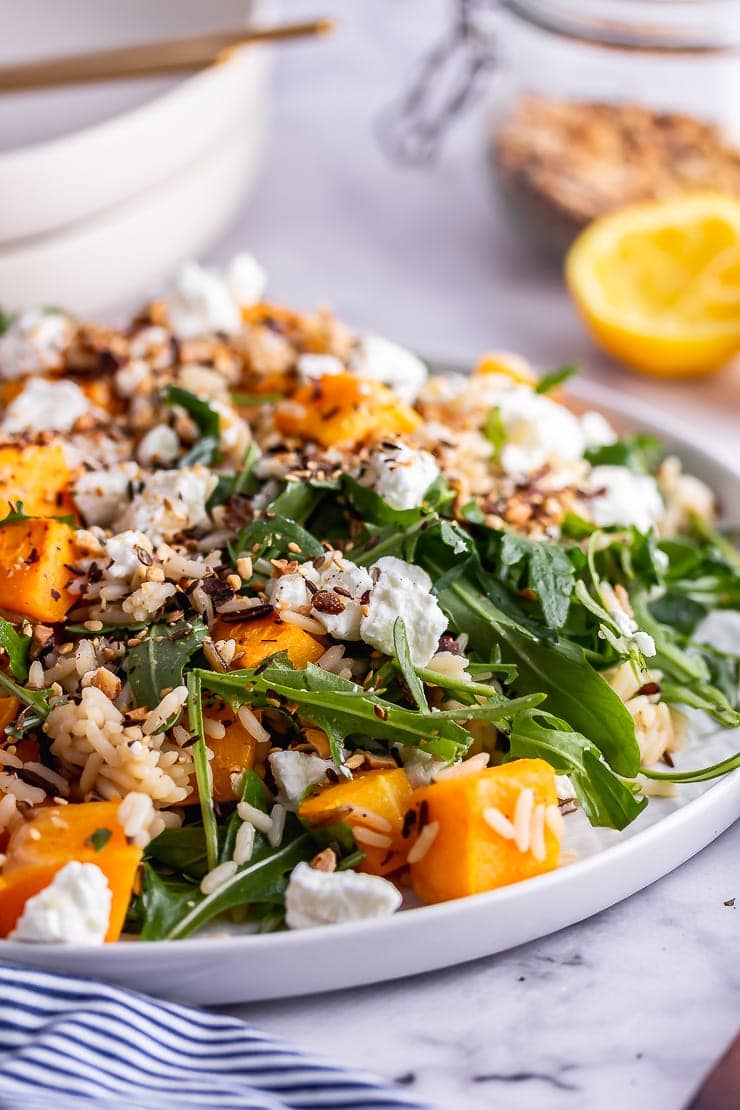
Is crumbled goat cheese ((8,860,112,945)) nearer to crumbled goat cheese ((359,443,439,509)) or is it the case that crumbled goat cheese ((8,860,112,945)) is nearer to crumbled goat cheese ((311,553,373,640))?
crumbled goat cheese ((311,553,373,640))

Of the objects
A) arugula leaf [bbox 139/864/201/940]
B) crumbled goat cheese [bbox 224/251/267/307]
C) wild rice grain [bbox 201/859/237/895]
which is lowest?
arugula leaf [bbox 139/864/201/940]

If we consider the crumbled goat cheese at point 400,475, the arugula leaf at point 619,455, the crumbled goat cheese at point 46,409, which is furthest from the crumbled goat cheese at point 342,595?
the arugula leaf at point 619,455

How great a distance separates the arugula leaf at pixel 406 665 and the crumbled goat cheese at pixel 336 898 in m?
0.31

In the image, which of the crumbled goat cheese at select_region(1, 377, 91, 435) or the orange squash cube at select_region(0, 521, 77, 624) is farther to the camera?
the crumbled goat cheese at select_region(1, 377, 91, 435)

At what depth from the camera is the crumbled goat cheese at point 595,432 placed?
119 inches

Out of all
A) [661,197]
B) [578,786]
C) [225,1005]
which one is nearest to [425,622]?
[578,786]

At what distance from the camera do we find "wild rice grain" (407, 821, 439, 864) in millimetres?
1971

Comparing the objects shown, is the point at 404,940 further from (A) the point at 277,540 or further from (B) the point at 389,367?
(B) the point at 389,367

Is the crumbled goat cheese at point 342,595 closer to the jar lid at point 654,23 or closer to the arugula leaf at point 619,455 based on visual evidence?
the arugula leaf at point 619,455

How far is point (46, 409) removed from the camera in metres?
2.79

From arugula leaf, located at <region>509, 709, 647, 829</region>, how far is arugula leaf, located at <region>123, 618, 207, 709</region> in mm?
535

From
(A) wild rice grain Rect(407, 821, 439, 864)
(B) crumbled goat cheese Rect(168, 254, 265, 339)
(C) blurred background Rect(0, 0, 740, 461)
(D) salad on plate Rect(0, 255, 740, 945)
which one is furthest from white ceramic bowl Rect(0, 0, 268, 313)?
(A) wild rice grain Rect(407, 821, 439, 864)

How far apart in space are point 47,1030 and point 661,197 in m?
3.30

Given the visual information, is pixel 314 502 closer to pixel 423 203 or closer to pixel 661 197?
pixel 661 197
